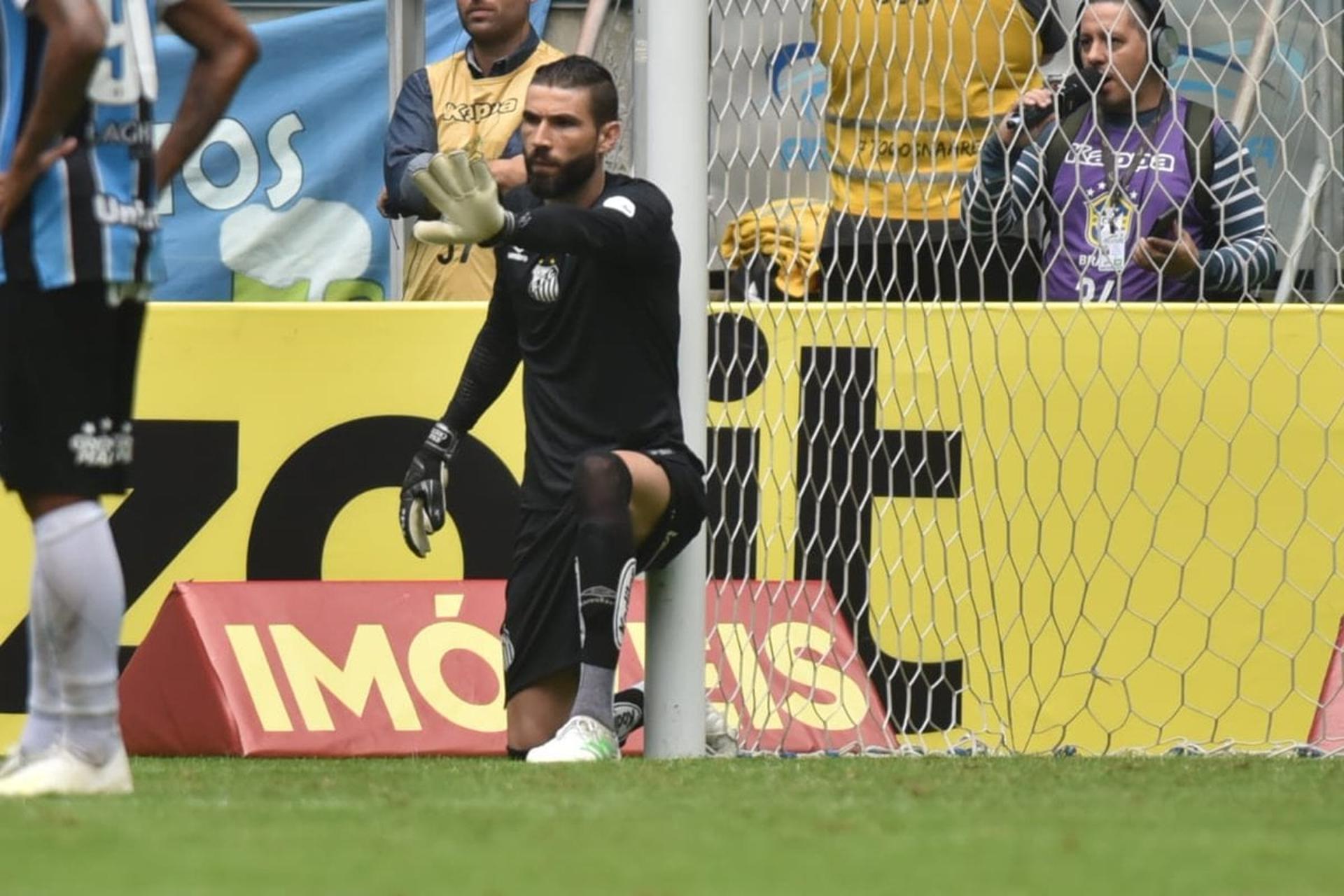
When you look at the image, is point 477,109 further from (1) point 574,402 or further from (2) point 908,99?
(1) point 574,402

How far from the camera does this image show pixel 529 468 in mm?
5801

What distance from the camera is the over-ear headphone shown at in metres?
6.31

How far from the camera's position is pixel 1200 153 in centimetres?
634

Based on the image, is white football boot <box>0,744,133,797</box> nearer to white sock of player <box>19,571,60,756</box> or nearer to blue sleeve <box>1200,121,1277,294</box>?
white sock of player <box>19,571,60,756</box>

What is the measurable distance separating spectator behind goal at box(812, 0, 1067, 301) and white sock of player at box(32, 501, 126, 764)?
2980mm

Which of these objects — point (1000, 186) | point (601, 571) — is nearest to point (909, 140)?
point (1000, 186)

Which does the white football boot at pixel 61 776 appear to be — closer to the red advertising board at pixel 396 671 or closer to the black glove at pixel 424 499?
the black glove at pixel 424 499

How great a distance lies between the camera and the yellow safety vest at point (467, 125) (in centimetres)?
685

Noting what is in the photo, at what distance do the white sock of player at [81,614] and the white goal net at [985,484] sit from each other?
Answer: 247 centimetres

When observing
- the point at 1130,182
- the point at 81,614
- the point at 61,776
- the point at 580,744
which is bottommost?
the point at 580,744

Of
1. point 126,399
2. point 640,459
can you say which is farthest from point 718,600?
point 126,399

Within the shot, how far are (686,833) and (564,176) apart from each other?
2.50 m

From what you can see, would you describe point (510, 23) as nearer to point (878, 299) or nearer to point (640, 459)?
point (878, 299)

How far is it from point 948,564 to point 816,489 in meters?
0.41
